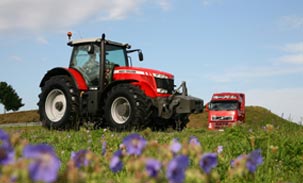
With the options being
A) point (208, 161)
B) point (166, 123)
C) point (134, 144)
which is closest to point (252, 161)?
point (208, 161)

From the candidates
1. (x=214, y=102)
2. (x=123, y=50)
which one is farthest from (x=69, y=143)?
(x=214, y=102)

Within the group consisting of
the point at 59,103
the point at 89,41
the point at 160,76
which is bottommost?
the point at 59,103

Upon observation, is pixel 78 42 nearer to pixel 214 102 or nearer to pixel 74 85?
pixel 74 85

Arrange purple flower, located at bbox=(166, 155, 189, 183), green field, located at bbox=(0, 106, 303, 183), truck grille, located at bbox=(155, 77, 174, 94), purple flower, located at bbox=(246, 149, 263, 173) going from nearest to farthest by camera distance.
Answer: purple flower, located at bbox=(166, 155, 189, 183) < green field, located at bbox=(0, 106, 303, 183) < purple flower, located at bbox=(246, 149, 263, 173) < truck grille, located at bbox=(155, 77, 174, 94)

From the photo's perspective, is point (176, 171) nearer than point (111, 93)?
Yes

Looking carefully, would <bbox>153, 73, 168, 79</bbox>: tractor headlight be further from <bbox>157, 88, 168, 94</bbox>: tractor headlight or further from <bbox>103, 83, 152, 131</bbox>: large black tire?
<bbox>103, 83, 152, 131</bbox>: large black tire

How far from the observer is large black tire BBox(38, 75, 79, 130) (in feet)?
36.9

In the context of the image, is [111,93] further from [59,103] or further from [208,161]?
[208,161]

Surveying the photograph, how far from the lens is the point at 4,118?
27.5 meters

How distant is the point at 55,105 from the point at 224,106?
23.4ft

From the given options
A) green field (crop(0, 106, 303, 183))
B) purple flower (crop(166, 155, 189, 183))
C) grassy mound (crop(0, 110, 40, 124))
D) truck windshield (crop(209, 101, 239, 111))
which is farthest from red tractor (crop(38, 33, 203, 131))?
grassy mound (crop(0, 110, 40, 124))

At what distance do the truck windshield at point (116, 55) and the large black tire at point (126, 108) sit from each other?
3.63 ft

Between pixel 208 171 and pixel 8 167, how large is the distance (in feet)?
1.66

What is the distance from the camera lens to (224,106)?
16453mm
